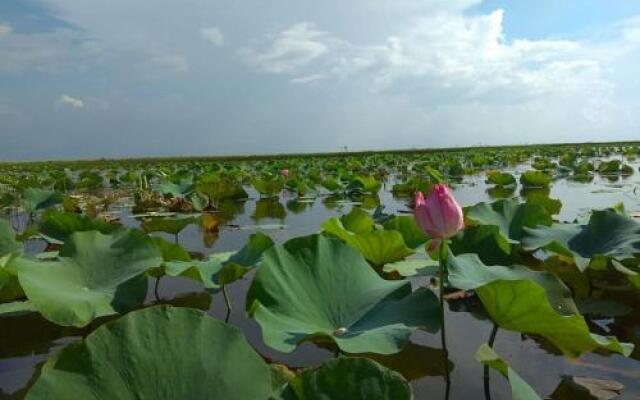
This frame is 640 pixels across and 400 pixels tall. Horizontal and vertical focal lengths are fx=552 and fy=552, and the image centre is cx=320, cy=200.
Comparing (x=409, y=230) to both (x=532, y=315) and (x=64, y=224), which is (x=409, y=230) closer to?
(x=532, y=315)

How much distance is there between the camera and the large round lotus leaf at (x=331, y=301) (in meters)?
1.28

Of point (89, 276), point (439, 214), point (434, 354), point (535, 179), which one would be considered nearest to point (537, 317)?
point (439, 214)

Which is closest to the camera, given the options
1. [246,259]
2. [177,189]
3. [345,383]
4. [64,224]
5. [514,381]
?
[345,383]

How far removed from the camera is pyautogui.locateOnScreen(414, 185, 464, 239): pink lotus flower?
1.36 meters

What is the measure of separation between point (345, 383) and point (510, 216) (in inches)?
83.0

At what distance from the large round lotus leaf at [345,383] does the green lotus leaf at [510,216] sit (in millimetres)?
1912

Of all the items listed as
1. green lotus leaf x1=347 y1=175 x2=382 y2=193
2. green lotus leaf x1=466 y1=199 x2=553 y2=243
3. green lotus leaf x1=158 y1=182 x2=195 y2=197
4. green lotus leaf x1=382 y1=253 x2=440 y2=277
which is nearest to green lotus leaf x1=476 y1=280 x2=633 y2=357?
green lotus leaf x1=382 y1=253 x2=440 y2=277

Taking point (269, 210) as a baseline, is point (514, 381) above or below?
above

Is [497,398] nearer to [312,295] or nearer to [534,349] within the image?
[534,349]

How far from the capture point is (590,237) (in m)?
2.29

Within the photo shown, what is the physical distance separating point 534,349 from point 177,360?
45.9 inches

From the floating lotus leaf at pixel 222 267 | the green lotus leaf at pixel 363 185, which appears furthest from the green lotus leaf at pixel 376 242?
the green lotus leaf at pixel 363 185

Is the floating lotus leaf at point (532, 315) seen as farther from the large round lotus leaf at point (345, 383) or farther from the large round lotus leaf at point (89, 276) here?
the large round lotus leaf at point (89, 276)

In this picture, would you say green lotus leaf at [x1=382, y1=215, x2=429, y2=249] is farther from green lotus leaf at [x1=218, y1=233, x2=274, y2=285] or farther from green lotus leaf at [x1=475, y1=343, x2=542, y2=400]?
green lotus leaf at [x1=475, y1=343, x2=542, y2=400]
